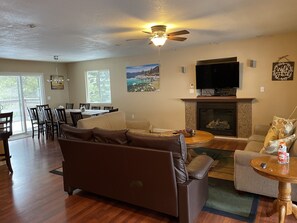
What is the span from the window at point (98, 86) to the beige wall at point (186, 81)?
24cm

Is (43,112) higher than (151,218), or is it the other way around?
(43,112)

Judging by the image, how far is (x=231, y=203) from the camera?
8.94 feet

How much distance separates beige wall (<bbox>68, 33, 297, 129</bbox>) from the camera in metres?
5.19

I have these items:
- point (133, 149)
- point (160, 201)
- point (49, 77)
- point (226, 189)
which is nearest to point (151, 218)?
point (160, 201)

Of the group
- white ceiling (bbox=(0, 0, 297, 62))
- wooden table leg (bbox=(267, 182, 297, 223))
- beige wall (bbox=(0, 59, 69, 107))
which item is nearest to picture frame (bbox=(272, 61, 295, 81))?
white ceiling (bbox=(0, 0, 297, 62))

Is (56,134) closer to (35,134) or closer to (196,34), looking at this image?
(35,134)

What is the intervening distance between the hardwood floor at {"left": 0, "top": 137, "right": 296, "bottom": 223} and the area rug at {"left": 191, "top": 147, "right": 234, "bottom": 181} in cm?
81

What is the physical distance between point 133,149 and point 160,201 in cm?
63

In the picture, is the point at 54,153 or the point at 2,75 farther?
the point at 2,75

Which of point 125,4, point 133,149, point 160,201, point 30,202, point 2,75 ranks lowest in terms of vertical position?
point 30,202

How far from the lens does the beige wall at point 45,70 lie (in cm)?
724

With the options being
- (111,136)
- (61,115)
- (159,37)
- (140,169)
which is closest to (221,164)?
(140,169)

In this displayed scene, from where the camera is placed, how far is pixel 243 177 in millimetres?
2793

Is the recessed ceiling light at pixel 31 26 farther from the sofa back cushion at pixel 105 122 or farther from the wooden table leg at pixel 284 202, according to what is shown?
the wooden table leg at pixel 284 202
